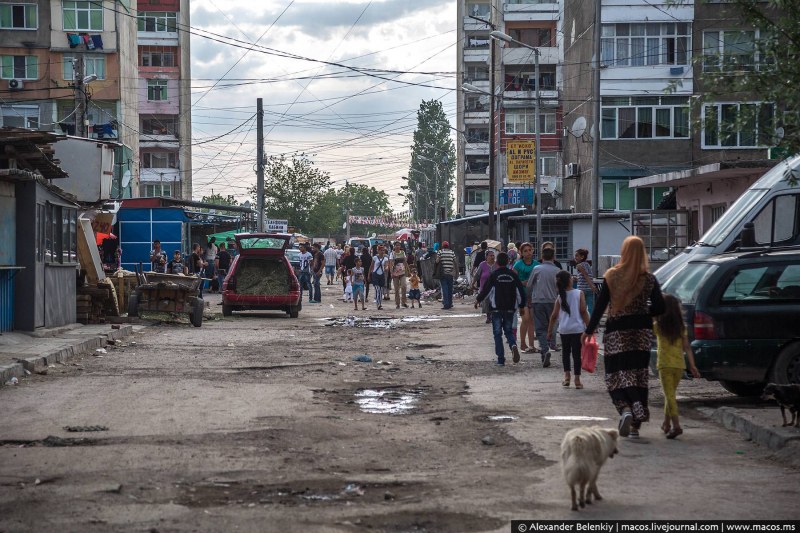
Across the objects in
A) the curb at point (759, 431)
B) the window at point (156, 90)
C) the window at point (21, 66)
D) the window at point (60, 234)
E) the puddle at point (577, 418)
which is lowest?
the puddle at point (577, 418)

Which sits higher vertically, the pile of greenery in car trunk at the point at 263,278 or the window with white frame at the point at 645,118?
the window with white frame at the point at 645,118

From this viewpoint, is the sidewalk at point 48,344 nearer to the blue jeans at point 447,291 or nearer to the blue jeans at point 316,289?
the blue jeans at point 447,291

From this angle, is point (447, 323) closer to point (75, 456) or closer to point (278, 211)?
point (75, 456)

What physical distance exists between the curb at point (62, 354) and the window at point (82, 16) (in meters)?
43.2

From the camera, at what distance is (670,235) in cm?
3180

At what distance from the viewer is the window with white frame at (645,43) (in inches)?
1890

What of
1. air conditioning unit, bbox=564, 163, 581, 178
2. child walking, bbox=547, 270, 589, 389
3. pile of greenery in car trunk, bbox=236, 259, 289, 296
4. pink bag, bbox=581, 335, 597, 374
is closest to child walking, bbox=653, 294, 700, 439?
pink bag, bbox=581, 335, 597, 374

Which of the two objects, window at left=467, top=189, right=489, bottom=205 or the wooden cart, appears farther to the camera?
window at left=467, top=189, right=489, bottom=205

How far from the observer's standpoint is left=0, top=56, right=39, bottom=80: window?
6119 cm

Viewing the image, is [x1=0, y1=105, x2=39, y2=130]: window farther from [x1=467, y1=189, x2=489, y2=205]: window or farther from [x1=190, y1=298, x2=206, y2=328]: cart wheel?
[x1=467, y1=189, x2=489, y2=205]: window

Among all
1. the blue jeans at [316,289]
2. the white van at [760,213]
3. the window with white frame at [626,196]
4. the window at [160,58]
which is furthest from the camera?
the window at [160,58]

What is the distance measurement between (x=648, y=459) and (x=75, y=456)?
15.3 ft

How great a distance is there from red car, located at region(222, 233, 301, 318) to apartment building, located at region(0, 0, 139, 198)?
32128mm

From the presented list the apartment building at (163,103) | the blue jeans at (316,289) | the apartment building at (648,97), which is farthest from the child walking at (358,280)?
the apartment building at (163,103)
